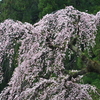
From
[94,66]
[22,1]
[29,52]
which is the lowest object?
[94,66]

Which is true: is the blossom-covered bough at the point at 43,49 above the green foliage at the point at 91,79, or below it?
above

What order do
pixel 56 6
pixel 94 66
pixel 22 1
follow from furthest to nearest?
pixel 22 1
pixel 56 6
pixel 94 66

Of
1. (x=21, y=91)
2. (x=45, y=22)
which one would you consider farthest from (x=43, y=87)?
(x=45, y=22)

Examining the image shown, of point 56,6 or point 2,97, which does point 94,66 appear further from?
point 56,6

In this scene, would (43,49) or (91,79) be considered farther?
(91,79)

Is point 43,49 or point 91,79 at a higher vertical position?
point 43,49

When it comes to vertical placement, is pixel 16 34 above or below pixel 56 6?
below

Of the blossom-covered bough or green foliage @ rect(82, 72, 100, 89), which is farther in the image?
green foliage @ rect(82, 72, 100, 89)

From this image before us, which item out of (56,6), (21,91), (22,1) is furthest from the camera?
(22,1)

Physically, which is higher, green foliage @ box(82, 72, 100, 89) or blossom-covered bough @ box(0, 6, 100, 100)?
blossom-covered bough @ box(0, 6, 100, 100)

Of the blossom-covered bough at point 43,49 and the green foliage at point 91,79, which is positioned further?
the green foliage at point 91,79

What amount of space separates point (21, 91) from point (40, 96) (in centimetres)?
27

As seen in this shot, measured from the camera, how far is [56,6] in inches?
311

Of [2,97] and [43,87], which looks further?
[2,97]
